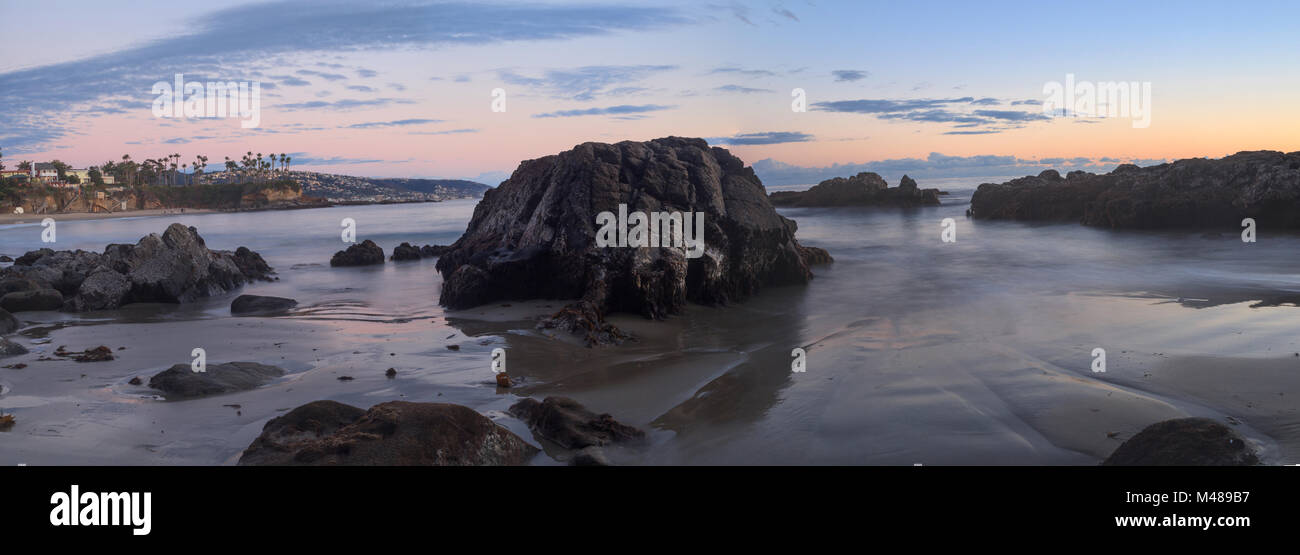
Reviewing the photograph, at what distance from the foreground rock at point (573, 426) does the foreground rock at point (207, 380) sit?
316 cm

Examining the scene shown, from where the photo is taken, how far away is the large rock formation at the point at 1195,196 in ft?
73.3

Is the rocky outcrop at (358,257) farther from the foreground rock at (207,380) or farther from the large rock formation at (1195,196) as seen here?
the large rock formation at (1195,196)

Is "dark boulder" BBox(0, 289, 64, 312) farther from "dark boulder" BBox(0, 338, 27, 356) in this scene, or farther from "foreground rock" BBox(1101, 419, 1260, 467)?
"foreground rock" BBox(1101, 419, 1260, 467)

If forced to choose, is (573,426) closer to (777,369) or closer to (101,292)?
(777,369)

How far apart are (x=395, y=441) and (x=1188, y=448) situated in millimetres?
5055

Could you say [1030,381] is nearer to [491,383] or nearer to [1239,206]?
[491,383]

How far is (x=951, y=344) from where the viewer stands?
30.5 feet

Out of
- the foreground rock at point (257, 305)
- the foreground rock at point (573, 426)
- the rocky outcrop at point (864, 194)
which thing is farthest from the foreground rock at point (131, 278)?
the rocky outcrop at point (864, 194)

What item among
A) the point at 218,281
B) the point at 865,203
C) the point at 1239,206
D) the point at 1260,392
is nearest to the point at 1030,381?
the point at 1260,392

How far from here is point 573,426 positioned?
18.4 ft

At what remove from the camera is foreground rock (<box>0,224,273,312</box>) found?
12.5 metres

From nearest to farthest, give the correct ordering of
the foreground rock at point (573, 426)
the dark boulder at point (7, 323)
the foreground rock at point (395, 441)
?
the foreground rock at point (395, 441)
the foreground rock at point (573, 426)
the dark boulder at point (7, 323)
